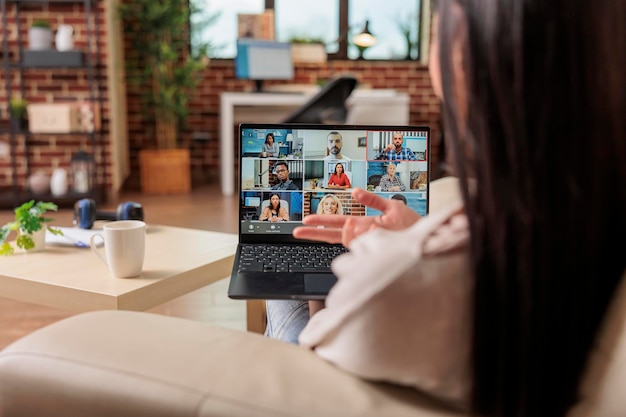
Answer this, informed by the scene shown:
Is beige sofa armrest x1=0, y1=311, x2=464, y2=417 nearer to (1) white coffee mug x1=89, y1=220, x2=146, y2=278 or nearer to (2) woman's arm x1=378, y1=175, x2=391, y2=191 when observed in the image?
(1) white coffee mug x1=89, y1=220, x2=146, y2=278

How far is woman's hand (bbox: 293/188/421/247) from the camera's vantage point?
0.99 m

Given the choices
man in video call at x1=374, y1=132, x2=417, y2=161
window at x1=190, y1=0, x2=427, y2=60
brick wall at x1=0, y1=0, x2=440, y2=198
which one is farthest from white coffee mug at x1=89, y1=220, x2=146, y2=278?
window at x1=190, y1=0, x2=427, y2=60

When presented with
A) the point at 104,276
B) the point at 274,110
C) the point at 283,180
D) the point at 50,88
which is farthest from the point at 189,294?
the point at 274,110

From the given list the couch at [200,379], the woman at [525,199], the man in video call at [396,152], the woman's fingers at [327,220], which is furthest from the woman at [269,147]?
the woman at [525,199]

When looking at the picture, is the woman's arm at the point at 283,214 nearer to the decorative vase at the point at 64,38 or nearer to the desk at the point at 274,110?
the decorative vase at the point at 64,38

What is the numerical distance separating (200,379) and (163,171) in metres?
4.52

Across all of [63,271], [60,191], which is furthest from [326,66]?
[63,271]

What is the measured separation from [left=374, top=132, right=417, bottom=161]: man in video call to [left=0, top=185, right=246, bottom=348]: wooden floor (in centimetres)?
110

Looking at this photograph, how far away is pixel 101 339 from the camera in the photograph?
752 mm

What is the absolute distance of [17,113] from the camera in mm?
4285

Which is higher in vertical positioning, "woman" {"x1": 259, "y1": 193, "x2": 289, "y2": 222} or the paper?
"woman" {"x1": 259, "y1": 193, "x2": 289, "y2": 222}

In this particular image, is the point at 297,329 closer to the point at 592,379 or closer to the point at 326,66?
the point at 592,379

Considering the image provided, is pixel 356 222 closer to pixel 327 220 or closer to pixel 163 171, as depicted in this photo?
pixel 327 220

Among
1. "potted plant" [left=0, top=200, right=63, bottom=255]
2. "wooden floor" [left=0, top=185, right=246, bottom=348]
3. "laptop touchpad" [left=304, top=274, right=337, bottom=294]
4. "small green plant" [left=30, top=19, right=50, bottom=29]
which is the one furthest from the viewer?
"small green plant" [left=30, top=19, right=50, bottom=29]
